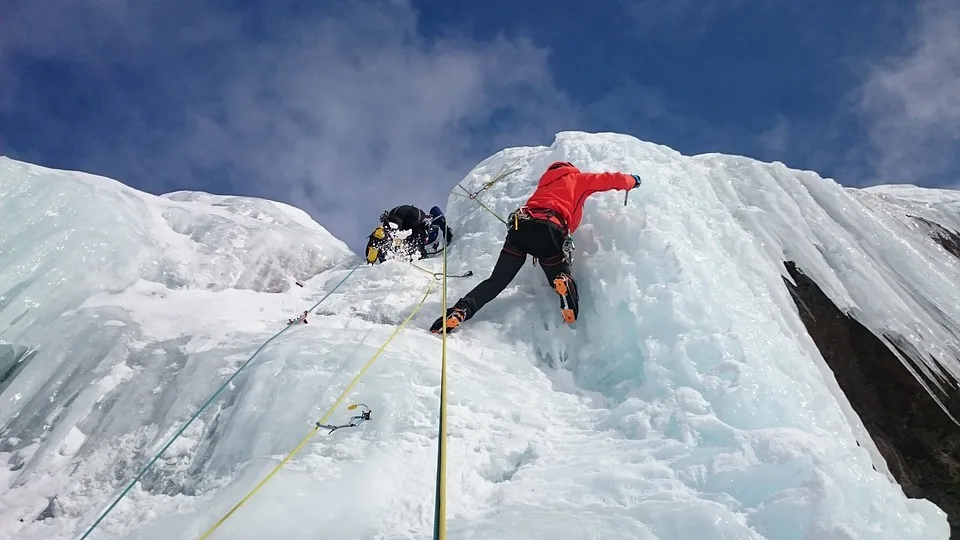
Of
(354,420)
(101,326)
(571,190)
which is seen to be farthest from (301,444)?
(571,190)

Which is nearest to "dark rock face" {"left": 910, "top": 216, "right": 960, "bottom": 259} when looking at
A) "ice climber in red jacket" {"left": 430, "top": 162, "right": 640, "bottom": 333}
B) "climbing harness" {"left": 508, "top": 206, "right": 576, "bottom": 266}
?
"ice climber in red jacket" {"left": 430, "top": 162, "right": 640, "bottom": 333}

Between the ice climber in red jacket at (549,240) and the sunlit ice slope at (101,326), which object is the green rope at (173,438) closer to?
the sunlit ice slope at (101,326)

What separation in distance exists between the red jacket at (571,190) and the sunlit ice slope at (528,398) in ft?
0.69

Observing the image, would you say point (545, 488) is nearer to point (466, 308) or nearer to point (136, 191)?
point (466, 308)

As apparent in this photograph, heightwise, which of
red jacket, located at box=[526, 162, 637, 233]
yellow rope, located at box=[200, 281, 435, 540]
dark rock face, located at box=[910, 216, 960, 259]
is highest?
dark rock face, located at box=[910, 216, 960, 259]

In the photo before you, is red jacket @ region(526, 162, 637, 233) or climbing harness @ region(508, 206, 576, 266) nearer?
climbing harness @ region(508, 206, 576, 266)

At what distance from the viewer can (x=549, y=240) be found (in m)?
4.92

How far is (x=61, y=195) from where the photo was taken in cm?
504

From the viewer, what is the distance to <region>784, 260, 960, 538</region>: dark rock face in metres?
4.21

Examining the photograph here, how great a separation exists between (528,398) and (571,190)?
7.00ft

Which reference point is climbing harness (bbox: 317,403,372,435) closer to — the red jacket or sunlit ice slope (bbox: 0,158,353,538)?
sunlit ice slope (bbox: 0,158,353,538)

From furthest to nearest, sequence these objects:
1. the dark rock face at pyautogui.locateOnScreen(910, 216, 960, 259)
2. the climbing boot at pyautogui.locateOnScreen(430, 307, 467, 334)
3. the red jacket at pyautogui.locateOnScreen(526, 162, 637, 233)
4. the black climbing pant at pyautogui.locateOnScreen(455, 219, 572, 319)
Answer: the dark rock face at pyautogui.locateOnScreen(910, 216, 960, 259)
the red jacket at pyautogui.locateOnScreen(526, 162, 637, 233)
the black climbing pant at pyautogui.locateOnScreen(455, 219, 572, 319)
the climbing boot at pyautogui.locateOnScreen(430, 307, 467, 334)

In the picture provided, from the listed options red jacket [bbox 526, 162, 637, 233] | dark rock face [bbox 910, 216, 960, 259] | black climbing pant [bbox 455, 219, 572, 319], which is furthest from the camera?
dark rock face [bbox 910, 216, 960, 259]

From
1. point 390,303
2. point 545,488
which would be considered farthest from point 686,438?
point 390,303
